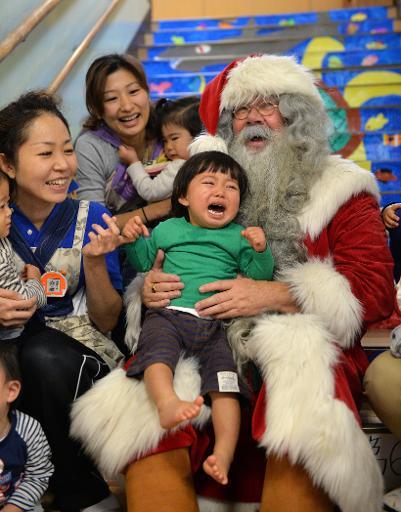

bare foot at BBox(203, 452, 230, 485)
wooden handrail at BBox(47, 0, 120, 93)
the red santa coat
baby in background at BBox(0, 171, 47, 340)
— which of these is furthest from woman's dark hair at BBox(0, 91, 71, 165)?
wooden handrail at BBox(47, 0, 120, 93)

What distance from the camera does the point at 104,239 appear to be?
208 cm

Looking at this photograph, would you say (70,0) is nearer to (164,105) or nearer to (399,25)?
(164,105)

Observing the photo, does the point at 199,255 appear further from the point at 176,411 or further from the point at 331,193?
the point at 176,411

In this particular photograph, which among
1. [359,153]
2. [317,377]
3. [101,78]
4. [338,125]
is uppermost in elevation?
[338,125]

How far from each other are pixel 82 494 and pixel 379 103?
163 inches

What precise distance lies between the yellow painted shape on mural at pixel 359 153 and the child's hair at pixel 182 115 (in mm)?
2153

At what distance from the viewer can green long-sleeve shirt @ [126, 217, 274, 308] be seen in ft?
7.18

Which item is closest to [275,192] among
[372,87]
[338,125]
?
[338,125]

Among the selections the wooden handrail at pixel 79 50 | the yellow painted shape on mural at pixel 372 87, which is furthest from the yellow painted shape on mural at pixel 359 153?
the wooden handrail at pixel 79 50

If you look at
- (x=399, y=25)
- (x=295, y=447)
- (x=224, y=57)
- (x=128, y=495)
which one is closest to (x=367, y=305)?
(x=295, y=447)

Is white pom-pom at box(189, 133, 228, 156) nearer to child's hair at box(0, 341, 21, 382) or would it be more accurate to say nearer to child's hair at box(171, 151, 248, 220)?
child's hair at box(171, 151, 248, 220)

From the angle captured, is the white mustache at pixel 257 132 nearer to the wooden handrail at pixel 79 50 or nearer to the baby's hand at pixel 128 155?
the baby's hand at pixel 128 155

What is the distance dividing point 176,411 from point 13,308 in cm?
60

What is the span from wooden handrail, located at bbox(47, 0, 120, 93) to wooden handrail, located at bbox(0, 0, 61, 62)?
0.39 m
